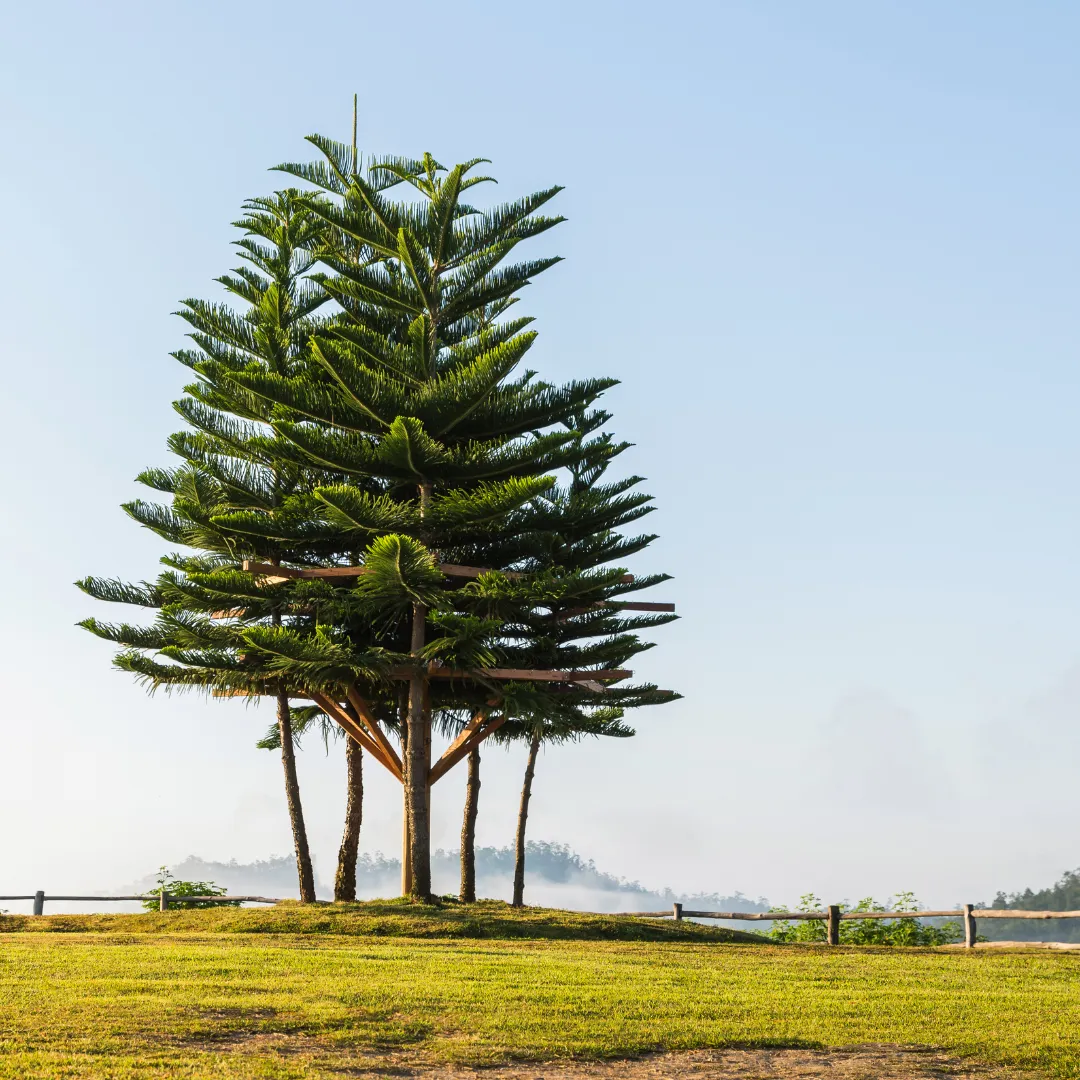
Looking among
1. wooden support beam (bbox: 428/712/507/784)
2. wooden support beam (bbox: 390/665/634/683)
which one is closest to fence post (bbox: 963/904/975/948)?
wooden support beam (bbox: 390/665/634/683)

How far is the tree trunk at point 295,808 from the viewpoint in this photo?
65.5 ft

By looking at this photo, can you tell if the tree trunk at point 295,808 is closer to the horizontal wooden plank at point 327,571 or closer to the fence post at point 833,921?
the horizontal wooden plank at point 327,571

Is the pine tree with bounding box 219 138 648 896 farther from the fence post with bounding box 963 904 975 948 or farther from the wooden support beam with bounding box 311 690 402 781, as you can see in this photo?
the fence post with bounding box 963 904 975 948

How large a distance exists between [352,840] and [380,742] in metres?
2.35

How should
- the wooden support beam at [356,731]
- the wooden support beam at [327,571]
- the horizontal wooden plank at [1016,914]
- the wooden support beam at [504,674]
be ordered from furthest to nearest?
1. the wooden support beam at [356,731]
2. the wooden support beam at [327,571]
3. the wooden support beam at [504,674]
4. the horizontal wooden plank at [1016,914]

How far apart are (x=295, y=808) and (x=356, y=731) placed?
5.80ft

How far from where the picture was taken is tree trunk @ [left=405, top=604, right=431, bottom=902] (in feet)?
58.5

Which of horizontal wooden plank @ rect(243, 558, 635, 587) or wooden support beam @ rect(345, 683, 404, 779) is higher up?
horizontal wooden plank @ rect(243, 558, 635, 587)

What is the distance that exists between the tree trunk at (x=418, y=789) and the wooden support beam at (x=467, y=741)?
32 centimetres

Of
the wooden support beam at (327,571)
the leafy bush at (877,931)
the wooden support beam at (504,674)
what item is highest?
the wooden support beam at (327,571)

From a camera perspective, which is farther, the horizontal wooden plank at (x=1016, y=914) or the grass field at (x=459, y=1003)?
the horizontal wooden plank at (x=1016, y=914)

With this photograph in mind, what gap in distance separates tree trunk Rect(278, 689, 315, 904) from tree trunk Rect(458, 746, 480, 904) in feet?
8.65

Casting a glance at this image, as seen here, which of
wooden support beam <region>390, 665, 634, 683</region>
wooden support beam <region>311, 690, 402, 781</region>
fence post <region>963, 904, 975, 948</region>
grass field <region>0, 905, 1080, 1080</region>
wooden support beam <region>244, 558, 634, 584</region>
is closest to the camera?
grass field <region>0, 905, 1080, 1080</region>

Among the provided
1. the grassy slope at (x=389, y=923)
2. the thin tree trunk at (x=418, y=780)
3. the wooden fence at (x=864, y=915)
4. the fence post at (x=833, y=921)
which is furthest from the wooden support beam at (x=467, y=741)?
the fence post at (x=833, y=921)
